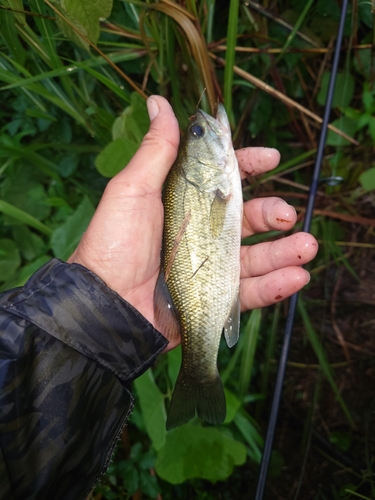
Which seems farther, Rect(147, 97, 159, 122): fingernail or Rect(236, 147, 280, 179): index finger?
Rect(236, 147, 280, 179): index finger

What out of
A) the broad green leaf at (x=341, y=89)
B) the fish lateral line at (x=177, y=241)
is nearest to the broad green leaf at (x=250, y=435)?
the fish lateral line at (x=177, y=241)

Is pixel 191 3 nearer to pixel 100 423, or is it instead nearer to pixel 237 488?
pixel 100 423

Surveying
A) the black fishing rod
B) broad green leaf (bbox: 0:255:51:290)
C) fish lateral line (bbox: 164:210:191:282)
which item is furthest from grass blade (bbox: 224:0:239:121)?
broad green leaf (bbox: 0:255:51:290)

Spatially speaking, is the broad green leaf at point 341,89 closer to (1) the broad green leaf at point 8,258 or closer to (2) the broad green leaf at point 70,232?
(2) the broad green leaf at point 70,232

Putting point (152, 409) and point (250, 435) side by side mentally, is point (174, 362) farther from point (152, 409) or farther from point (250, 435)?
point (250, 435)

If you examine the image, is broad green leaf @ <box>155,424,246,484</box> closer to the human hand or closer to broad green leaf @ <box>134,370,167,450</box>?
broad green leaf @ <box>134,370,167,450</box>

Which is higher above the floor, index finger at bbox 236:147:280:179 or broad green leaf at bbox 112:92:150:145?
broad green leaf at bbox 112:92:150:145
